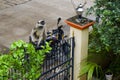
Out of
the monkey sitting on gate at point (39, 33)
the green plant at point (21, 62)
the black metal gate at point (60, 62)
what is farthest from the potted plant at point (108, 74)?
the green plant at point (21, 62)

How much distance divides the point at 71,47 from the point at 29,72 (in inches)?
85.5

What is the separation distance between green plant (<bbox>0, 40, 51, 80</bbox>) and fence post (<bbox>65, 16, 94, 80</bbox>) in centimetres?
172

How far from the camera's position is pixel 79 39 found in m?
6.64

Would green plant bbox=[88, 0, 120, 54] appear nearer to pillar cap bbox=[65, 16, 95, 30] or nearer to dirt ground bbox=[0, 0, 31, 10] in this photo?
pillar cap bbox=[65, 16, 95, 30]

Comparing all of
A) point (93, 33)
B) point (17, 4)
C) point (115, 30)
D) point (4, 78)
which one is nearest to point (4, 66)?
point (4, 78)

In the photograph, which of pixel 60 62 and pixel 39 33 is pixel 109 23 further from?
pixel 39 33

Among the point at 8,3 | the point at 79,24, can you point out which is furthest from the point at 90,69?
the point at 8,3

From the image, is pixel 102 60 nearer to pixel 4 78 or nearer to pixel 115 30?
pixel 115 30

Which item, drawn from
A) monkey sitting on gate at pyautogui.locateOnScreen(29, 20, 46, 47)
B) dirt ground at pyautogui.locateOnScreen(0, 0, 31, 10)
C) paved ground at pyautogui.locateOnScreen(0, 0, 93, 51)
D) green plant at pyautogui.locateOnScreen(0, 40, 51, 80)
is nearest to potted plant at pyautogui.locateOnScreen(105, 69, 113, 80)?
monkey sitting on gate at pyautogui.locateOnScreen(29, 20, 46, 47)

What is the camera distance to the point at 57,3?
12.9 meters

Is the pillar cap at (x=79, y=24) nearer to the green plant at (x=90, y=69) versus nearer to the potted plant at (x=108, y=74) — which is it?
the green plant at (x=90, y=69)

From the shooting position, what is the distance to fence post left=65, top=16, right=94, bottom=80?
21.5 ft

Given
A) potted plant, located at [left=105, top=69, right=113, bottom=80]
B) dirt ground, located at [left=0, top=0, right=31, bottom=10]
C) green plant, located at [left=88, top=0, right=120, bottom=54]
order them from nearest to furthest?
green plant, located at [left=88, top=0, right=120, bottom=54], potted plant, located at [left=105, top=69, right=113, bottom=80], dirt ground, located at [left=0, top=0, right=31, bottom=10]

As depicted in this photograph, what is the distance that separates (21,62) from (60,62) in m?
2.45
